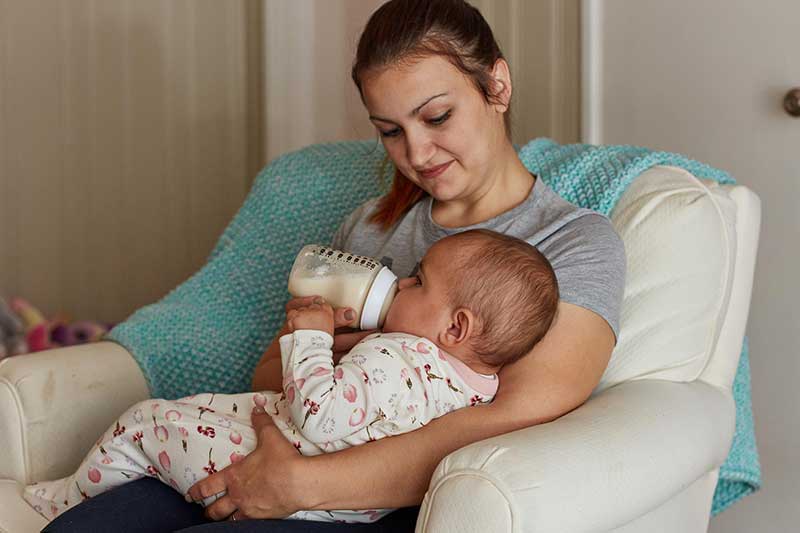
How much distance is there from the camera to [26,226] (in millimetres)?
2973

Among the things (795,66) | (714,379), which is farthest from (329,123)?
(714,379)

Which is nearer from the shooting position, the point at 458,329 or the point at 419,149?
the point at 458,329

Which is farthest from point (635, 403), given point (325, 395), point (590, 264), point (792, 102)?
point (792, 102)

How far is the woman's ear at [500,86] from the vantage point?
1.43 m

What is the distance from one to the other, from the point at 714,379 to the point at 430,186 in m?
0.51

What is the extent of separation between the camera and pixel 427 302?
1251 mm

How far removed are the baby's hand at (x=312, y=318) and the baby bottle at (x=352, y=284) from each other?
39mm

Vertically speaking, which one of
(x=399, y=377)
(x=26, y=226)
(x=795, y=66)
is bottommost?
(x=26, y=226)

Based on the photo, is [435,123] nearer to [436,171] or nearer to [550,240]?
[436,171]

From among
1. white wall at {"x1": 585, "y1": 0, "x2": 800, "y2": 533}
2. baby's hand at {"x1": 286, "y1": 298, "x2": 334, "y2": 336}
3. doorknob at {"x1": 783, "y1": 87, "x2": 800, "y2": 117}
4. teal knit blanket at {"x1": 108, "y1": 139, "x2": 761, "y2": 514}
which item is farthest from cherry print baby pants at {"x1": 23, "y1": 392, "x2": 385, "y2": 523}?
doorknob at {"x1": 783, "y1": 87, "x2": 800, "y2": 117}

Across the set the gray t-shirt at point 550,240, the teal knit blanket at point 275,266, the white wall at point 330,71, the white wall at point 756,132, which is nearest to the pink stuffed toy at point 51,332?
the white wall at point 330,71

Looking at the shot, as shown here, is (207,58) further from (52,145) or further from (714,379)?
(714,379)

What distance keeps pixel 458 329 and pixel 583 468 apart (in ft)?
0.80

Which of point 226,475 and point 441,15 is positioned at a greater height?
point 441,15
